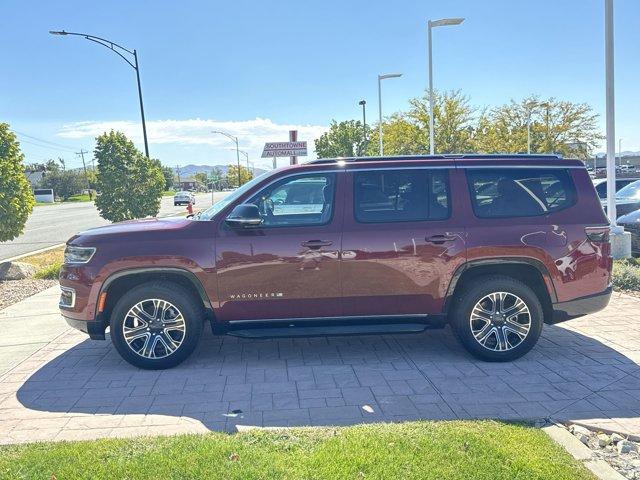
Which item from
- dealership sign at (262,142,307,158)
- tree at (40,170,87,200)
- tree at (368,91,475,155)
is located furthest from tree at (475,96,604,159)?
tree at (40,170,87,200)

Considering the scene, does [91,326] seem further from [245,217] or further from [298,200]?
[298,200]

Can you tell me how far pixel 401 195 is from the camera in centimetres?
511

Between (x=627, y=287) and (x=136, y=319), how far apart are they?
700 centimetres

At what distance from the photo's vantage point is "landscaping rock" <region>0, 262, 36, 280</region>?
1018 centimetres

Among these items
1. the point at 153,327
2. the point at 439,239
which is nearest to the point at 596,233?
the point at 439,239

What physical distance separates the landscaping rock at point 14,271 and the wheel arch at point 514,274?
28.4 ft

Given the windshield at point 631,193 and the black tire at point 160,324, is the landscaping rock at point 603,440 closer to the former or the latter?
the black tire at point 160,324

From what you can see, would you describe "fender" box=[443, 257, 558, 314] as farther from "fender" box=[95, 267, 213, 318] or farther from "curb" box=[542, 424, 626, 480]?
"fender" box=[95, 267, 213, 318]

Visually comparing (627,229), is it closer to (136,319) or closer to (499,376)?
(499,376)

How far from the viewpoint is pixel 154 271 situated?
194 inches

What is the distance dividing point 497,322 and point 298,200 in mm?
2241

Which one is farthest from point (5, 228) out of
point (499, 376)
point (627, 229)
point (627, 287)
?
point (627, 229)

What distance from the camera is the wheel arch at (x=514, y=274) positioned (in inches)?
198

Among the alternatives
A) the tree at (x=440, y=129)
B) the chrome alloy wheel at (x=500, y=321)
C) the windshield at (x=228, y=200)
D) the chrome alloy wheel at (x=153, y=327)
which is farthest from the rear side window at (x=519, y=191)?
the tree at (x=440, y=129)
